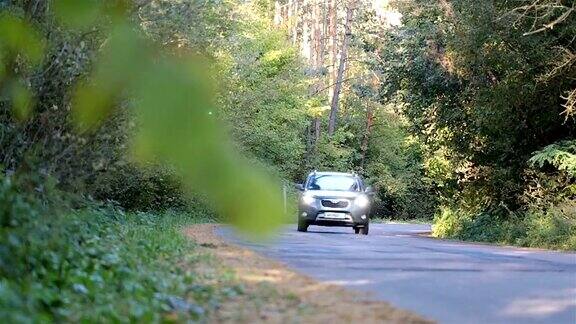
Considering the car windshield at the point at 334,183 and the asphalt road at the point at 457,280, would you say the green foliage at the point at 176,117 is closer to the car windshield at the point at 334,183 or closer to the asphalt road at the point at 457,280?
the asphalt road at the point at 457,280

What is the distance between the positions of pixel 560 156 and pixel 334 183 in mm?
5696

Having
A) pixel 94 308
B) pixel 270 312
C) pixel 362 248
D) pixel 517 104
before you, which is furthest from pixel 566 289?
pixel 517 104

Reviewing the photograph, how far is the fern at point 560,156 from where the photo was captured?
60.1ft

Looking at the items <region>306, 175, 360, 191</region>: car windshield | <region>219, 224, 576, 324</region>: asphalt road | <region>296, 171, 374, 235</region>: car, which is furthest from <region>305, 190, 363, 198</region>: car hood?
<region>219, 224, 576, 324</region>: asphalt road

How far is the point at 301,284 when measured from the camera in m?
7.58

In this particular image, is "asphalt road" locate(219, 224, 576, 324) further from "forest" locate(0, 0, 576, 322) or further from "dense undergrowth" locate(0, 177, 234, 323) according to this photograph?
"forest" locate(0, 0, 576, 322)

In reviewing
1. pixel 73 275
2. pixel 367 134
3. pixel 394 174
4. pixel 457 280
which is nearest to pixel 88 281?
pixel 73 275

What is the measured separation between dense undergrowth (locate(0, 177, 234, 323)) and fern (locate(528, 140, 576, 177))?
11441mm

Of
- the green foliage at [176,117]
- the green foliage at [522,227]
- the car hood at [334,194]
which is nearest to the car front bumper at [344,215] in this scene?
the car hood at [334,194]

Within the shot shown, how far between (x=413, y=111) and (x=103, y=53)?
24.0 m

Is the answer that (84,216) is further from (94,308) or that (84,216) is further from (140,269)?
(94,308)

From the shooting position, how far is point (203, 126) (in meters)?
1.02

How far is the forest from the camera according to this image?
1.07 m

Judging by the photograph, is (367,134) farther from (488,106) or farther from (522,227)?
(522,227)
